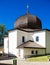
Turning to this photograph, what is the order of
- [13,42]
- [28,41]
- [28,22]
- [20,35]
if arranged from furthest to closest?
[28,22] → [28,41] → [20,35] → [13,42]

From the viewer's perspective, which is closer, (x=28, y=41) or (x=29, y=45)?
(x=29, y=45)

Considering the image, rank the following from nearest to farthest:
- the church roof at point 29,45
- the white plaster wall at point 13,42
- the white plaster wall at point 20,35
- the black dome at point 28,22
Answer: the church roof at point 29,45
the white plaster wall at point 13,42
the white plaster wall at point 20,35
the black dome at point 28,22

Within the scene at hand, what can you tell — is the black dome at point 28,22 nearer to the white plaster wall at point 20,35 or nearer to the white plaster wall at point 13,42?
the white plaster wall at point 20,35

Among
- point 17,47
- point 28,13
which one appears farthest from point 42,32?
point 28,13

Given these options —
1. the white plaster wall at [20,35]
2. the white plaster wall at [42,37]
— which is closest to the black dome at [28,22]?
the white plaster wall at [20,35]

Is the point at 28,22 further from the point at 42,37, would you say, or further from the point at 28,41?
the point at 42,37

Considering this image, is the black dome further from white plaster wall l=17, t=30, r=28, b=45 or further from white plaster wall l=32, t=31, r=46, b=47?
white plaster wall l=32, t=31, r=46, b=47

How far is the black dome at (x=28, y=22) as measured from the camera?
4078cm

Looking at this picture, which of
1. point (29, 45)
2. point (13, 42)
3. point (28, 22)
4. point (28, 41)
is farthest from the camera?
point (28, 22)

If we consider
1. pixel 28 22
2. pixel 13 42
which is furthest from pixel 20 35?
pixel 28 22

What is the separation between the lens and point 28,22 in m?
40.8

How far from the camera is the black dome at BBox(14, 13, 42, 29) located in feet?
134

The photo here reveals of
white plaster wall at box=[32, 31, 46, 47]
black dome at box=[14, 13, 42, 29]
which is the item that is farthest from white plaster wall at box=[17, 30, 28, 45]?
black dome at box=[14, 13, 42, 29]

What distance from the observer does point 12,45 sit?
35.9 meters
